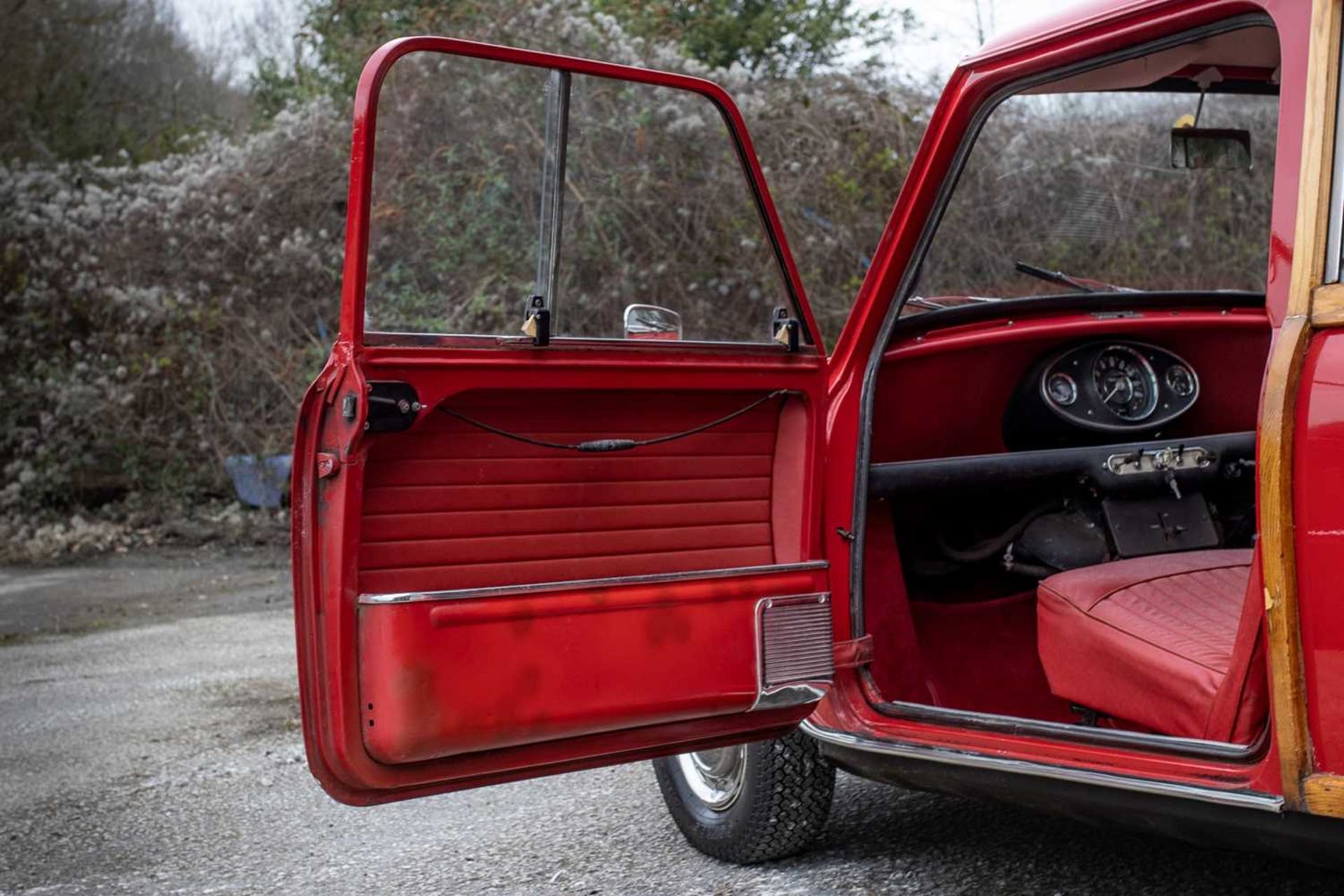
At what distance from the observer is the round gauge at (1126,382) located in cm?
336

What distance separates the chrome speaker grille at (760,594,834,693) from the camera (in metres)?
2.72

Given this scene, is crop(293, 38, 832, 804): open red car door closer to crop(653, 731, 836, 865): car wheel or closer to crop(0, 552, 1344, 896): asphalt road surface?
crop(653, 731, 836, 865): car wheel

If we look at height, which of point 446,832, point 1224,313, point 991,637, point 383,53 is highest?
point 383,53

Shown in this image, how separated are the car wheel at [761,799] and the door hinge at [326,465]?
1156mm

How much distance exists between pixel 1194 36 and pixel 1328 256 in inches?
24.2

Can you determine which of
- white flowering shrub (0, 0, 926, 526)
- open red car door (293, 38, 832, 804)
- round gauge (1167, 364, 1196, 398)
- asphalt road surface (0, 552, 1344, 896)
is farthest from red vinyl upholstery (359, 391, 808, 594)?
white flowering shrub (0, 0, 926, 526)

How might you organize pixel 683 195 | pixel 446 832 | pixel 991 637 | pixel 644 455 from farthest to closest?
pixel 683 195 < pixel 446 832 < pixel 991 637 < pixel 644 455

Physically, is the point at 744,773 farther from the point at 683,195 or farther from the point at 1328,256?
the point at 683,195

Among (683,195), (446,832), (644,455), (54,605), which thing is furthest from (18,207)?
(644,455)

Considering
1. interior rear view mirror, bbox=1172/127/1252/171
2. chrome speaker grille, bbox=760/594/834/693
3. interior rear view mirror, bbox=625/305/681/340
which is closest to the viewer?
chrome speaker grille, bbox=760/594/834/693

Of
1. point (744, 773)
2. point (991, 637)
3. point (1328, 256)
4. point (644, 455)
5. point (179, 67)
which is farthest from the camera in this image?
point (179, 67)

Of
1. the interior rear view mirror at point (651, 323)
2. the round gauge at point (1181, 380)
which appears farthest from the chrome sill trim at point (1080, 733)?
the round gauge at point (1181, 380)

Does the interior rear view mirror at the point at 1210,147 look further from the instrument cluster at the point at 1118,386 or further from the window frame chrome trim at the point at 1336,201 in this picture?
the window frame chrome trim at the point at 1336,201

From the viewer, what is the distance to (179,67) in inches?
596
